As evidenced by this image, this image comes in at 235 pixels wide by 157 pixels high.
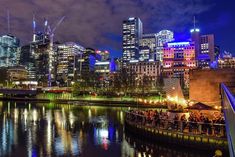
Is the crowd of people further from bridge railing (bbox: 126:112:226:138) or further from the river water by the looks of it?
the river water

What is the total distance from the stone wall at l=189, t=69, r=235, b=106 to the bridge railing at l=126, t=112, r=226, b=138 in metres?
12.1

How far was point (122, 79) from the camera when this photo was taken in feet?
557

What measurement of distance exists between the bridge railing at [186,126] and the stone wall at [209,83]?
12125 millimetres

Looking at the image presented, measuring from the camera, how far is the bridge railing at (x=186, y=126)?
33656mm

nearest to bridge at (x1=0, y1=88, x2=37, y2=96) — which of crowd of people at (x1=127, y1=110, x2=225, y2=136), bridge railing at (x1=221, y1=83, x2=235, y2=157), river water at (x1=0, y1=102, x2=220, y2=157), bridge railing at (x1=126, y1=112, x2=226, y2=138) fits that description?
river water at (x1=0, y1=102, x2=220, y2=157)

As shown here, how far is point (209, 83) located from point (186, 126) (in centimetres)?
1550

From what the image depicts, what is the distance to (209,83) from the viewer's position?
164 feet

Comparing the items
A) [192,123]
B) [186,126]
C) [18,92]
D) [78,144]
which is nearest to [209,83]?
[186,126]

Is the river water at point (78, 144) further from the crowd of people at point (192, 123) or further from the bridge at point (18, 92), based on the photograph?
the bridge at point (18, 92)

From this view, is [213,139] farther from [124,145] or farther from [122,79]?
[122,79]

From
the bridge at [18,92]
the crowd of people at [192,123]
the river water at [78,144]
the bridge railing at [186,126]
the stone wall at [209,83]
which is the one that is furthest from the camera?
the bridge at [18,92]

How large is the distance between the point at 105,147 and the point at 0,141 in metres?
13.5

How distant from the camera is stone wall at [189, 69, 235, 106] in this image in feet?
160

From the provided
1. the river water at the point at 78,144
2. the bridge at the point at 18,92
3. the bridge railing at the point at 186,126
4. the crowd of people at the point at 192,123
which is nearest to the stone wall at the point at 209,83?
the crowd of people at the point at 192,123
